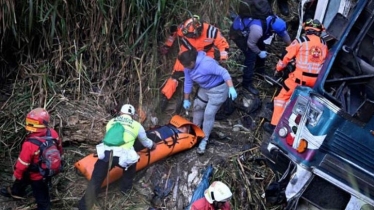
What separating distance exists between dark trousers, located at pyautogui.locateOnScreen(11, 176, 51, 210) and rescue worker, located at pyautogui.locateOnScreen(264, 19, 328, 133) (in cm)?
248

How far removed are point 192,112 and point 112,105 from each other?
0.91 metres

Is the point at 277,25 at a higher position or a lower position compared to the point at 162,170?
higher

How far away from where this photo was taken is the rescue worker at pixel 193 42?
241 inches

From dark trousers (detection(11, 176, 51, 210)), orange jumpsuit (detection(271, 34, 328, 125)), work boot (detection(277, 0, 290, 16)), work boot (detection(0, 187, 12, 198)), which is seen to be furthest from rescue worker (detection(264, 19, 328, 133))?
work boot (detection(0, 187, 12, 198))

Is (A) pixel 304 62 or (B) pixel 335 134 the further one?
(A) pixel 304 62

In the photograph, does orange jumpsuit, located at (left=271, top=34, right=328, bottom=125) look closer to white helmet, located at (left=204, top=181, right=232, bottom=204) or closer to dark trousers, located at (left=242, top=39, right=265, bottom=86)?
dark trousers, located at (left=242, top=39, right=265, bottom=86)

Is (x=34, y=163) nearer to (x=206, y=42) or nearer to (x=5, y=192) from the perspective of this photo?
(x=5, y=192)

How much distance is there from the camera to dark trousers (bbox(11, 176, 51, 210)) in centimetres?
512

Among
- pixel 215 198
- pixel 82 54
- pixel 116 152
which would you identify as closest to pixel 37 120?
pixel 116 152

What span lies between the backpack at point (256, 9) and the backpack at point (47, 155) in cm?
287

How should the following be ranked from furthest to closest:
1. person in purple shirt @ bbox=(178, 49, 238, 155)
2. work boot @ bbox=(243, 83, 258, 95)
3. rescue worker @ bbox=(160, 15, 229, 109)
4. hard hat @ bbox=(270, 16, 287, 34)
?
1. work boot @ bbox=(243, 83, 258, 95)
2. hard hat @ bbox=(270, 16, 287, 34)
3. rescue worker @ bbox=(160, 15, 229, 109)
4. person in purple shirt @ bbox=(178, 49, 238, 155)

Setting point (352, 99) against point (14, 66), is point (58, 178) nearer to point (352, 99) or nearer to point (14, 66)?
point (14, 66)

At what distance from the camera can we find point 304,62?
6047 millimetres

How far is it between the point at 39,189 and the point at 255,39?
3044 mm
